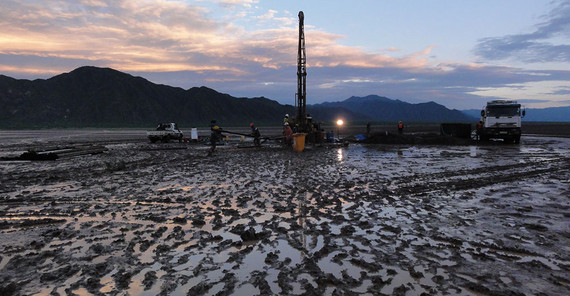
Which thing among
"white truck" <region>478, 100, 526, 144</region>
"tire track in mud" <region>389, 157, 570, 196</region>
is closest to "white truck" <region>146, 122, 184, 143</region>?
"tire track in mud" <region>389, 157, 570, 196</region>

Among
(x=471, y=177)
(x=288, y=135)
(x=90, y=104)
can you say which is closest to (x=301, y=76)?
(x=288, y=135)

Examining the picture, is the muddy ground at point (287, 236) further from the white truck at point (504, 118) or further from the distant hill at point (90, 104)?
the distant hill at point (90, 104)

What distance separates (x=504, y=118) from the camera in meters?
28.1

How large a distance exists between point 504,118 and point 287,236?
2873 centimetres

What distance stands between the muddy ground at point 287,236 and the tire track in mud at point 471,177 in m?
0.14

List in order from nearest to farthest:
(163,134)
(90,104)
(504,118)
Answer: (504,118)
(163,134)
(90,104)

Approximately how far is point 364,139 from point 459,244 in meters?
28.3

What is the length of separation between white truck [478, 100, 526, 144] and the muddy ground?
18.7m

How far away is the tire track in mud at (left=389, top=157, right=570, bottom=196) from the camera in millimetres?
10500

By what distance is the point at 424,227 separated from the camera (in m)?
6.62

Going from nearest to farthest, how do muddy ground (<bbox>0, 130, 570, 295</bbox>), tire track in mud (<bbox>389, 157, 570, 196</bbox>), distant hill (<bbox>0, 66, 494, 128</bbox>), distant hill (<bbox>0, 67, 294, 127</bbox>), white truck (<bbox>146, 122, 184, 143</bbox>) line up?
muddy ground (<bbox>0, 130, 570, 295</bbox>) → tire track in mud (<bbox>389, 157, 570, 196</bbox>) → white truck (<bbox>146, 122, 184, 143</bbox>) → distant hill (<bbox>0, 66, 494, 128</bbox>) → distant hill (<bbox>0, 67, 294, 127</bbox>)

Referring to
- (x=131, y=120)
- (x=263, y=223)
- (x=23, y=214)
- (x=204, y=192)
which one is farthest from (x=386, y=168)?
(x=131, y=120)

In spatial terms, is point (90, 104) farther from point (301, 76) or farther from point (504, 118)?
point (504, 118)

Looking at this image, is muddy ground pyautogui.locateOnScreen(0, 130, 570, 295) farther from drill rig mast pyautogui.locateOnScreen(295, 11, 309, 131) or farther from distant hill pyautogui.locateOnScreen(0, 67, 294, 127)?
distant hill pyautogui.locateOnScreen(0, 67, 294, 127)
